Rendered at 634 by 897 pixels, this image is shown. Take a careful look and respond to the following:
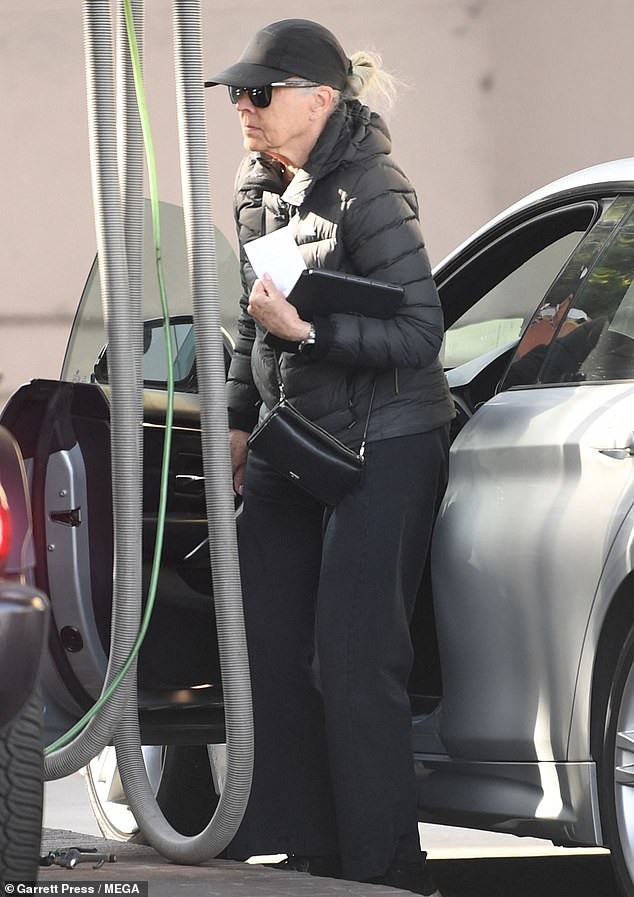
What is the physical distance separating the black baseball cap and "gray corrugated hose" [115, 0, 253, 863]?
10 centimetres

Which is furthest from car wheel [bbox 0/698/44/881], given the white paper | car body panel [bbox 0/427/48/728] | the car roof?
the car roof

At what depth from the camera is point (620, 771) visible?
11.0 feet

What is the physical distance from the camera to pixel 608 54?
33.0 feet

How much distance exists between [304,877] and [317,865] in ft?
0.61

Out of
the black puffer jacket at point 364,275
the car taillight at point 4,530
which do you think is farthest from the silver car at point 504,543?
the car taillight at point 4,530

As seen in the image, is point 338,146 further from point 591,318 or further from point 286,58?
point 591,318

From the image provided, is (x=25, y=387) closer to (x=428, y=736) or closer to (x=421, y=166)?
(x=428, y=736)

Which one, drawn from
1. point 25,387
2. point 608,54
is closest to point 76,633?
point 25,387

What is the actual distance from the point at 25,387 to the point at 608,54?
705 cm

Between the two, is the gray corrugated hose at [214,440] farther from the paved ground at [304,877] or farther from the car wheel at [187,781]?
the car wheel at [187,781]

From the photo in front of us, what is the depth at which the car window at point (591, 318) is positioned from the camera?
3.58 meters

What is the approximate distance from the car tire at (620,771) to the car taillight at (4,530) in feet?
4.33

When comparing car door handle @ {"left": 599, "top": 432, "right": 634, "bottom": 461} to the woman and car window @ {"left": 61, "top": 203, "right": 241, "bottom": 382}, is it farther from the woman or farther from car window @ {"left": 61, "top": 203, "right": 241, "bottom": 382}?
car window @ {"left": 61, "top": 203, "right": 241, "bottom": 382}

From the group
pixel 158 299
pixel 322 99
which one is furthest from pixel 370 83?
pixel 158 299
